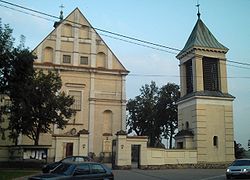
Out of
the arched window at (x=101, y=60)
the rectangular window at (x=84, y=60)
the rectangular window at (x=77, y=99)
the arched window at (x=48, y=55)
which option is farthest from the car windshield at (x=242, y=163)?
the arched window at (x=48, y=55)

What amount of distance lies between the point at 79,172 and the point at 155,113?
156 ft

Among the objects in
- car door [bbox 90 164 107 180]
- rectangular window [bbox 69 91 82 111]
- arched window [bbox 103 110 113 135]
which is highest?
rectangular window [bbox 69 91 82 111]

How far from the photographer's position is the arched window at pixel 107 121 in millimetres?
47684

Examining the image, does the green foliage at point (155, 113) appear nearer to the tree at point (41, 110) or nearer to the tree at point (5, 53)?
the tree at point (41, 110)

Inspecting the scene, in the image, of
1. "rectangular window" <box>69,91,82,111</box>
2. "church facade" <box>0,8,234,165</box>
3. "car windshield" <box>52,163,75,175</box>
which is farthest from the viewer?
"rectangular window" <box>69,91,82,111</box>

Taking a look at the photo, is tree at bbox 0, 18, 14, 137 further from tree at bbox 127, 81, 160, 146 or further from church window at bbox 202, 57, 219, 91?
tree at bbox 127, 81, 160, 146

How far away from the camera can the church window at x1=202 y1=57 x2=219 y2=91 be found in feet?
133

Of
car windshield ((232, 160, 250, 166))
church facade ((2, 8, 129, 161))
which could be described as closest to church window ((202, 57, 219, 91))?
church facade ((2, 8, 129, 161))

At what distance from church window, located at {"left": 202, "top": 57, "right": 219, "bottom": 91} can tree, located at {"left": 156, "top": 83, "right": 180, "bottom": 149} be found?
20.9 meters

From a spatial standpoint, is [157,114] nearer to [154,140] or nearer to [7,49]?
[154,140]

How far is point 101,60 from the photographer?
4988cm

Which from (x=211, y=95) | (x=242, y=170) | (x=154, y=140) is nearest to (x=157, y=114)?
(x=154, y=140)

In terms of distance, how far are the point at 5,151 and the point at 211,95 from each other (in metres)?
21.7

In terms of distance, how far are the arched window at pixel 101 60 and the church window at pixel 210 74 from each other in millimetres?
14540
